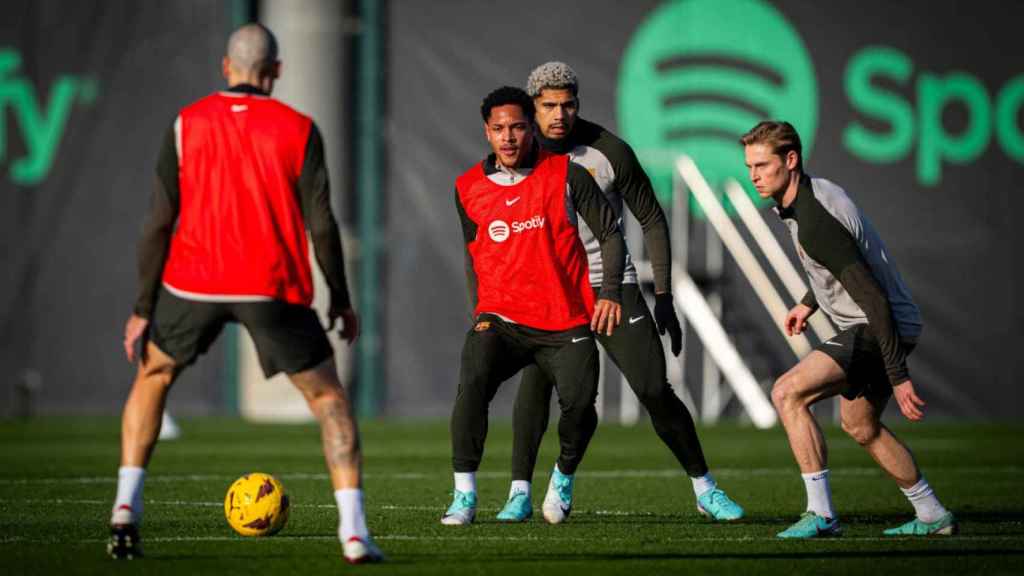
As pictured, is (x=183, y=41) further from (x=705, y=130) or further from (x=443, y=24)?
(x=705, y=130)

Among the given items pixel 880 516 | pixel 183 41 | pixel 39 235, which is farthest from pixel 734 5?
pixel 880 516

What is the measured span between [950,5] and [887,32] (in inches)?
33.9

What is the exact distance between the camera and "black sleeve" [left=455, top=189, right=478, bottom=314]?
8.92 metres

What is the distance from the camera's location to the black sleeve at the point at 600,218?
28.3 ft

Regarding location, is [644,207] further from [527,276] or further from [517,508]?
[517,508]

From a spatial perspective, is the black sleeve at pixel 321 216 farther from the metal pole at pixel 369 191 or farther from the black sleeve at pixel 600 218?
the metal pole at pixel 369 191

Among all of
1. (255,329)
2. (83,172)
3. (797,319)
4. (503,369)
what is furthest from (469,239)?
(83,172)

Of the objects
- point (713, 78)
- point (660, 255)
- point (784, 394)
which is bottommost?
point (784, 394)

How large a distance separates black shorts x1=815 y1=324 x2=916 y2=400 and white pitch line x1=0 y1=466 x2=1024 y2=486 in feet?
13.5

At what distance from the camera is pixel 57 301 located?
22.5 metres

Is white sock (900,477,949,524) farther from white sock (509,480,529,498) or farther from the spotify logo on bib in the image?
the spotify logo on bib

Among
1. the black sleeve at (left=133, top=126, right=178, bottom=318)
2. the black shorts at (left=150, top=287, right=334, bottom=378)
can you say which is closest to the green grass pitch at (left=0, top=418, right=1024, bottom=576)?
the black shorts at (left=150, top=287, right=334, bottom=378)

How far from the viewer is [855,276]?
781 centimetres

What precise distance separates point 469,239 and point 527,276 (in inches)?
15.2
